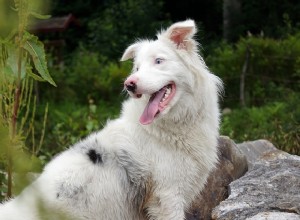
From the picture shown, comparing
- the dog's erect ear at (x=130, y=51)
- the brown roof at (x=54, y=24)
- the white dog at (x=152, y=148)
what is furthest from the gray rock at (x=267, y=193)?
the brown roof at (x=54, y=24)

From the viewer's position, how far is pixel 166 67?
A: 393 centimetres

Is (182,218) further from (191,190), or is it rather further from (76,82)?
(76,82)

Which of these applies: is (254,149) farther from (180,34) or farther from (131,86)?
(131,86)

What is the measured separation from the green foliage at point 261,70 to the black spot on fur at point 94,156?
29.4 ft

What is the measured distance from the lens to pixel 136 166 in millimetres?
3945

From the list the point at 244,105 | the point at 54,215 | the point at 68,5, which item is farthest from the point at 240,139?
the point at 68,5

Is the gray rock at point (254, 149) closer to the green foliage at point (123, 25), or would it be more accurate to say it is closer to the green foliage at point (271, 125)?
the green foliage at point (271, 125)

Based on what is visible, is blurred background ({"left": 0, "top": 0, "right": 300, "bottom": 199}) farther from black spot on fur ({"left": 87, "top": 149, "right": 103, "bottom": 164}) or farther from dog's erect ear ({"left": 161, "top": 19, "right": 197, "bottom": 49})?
black spot on fur ({"left": 87, "top": 149, "right": 103, "bottom": 164})

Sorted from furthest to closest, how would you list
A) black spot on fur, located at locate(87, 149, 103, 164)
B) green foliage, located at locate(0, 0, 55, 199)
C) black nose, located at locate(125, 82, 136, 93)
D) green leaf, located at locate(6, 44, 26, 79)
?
black spot on fur, located at locate(87, 149, 103, 164) → black nose, located at locate(125, 82, 136, 93) → green leaf, located at locate(6, 44, 26, 79) → green foliage, located at locate(0, 0, 55, 199)

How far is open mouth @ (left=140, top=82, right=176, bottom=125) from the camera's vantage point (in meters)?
3.98

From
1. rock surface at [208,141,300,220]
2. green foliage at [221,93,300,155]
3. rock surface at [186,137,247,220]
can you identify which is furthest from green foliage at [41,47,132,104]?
rock surface at [208,141,300,220]

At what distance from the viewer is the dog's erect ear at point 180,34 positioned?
409 centimetres

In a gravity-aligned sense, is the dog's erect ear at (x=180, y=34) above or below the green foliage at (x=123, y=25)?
above

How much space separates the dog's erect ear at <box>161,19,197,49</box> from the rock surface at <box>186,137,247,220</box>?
65.4 inches
